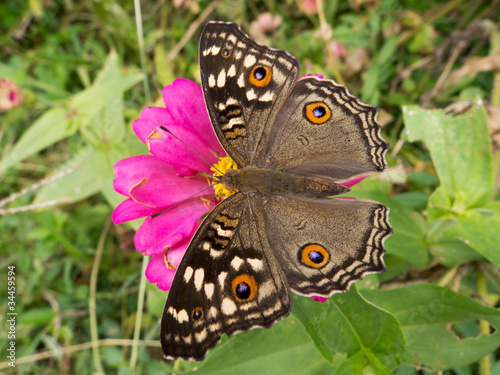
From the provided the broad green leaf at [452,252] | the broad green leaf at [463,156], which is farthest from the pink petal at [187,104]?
the broad green leaf at [452,252]

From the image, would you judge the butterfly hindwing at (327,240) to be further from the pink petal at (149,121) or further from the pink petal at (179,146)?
the pink petal at (149,121)

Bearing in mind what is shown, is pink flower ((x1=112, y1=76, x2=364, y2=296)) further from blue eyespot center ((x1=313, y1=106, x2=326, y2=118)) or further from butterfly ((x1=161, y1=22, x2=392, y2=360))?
blue eyespot center ((x1=313, y1=106, x2=326, y2=118))

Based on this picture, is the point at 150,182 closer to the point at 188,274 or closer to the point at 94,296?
the point at 188,274

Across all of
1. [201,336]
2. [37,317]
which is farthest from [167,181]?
[37,317]

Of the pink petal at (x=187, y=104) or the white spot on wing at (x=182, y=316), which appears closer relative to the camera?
the white spot on wing at (x=182, y=316)

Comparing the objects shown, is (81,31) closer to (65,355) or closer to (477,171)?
(65,355)

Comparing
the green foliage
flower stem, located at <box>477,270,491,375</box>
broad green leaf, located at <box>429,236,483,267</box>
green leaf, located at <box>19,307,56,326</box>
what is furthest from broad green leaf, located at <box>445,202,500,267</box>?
green leaf, located at <box>19,307,56,326</box>
